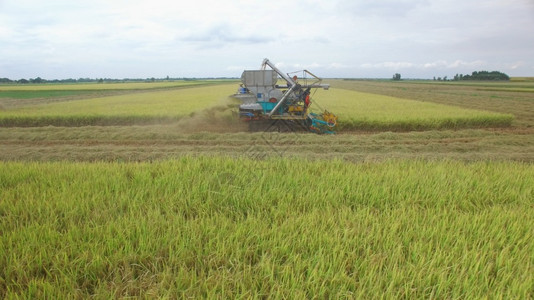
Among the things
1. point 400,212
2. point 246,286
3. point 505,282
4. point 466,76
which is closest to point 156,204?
point 246,286

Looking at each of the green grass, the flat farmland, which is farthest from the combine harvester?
the green grass

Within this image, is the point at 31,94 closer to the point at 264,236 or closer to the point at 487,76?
the point at 264,236

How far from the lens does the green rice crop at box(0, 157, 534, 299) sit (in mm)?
1907

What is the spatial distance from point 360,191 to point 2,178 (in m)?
4.98

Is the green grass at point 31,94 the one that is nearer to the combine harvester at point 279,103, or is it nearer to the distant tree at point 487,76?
the combine harvester at point 279,103

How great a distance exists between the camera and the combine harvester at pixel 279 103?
35.0 ft

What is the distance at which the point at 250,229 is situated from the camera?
A: 2545 mm

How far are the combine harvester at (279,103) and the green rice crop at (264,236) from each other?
697 cm

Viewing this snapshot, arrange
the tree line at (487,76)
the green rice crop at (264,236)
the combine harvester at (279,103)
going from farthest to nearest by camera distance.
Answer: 1. the tree line at (487,76)
2. the combine harvester at (279,103)
3. the green rice crop at (264,236)

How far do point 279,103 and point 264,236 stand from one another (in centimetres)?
848

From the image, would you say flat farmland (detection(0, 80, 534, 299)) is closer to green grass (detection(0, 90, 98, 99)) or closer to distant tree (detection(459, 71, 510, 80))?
green grass (detection(0, 90, 98, 99))

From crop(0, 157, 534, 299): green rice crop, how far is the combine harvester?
22.9 ft

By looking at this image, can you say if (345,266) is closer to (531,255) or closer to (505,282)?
(505,282)

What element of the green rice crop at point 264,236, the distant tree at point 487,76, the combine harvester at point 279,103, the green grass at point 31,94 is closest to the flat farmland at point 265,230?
the green rice crop at point 264,236
